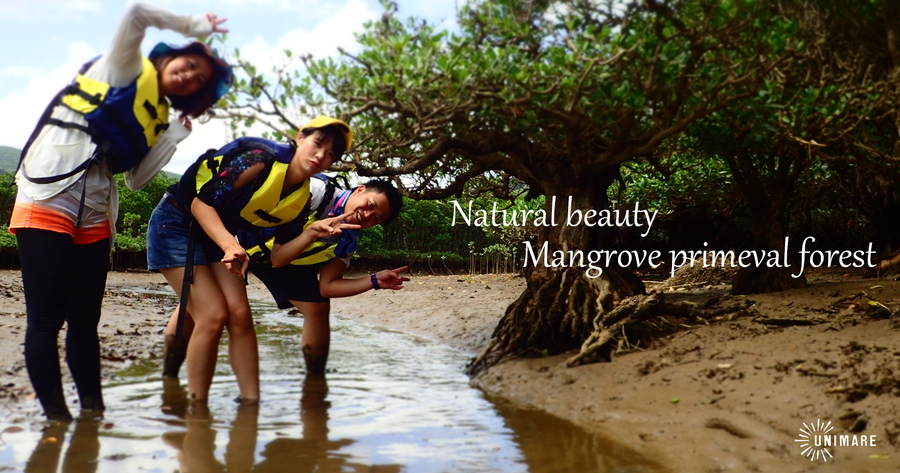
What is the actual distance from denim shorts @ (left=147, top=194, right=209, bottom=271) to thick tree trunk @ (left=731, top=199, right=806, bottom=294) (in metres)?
5.50

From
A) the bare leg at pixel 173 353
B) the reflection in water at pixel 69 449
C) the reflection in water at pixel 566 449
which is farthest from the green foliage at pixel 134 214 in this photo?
the reflection in water at pixel 566 449

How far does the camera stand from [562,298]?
20.8 ft

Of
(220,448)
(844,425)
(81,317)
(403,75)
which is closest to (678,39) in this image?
(403,75)

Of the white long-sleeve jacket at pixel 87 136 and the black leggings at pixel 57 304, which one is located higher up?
the white long-sleeve jacket at pixel 87 136

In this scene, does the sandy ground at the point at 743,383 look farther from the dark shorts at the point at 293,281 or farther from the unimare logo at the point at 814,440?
the dark shorts at the point at 293,281

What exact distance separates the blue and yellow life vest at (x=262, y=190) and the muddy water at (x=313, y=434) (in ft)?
3.99

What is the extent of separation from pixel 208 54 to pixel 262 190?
0.89 metres

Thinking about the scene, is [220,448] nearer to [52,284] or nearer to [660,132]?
[52,284]

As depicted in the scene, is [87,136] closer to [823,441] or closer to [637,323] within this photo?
[823,441]

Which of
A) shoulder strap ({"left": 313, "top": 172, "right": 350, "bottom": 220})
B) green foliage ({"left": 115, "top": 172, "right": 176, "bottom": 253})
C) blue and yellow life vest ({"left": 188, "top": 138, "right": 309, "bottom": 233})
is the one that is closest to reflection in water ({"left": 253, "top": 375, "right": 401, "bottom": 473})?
blue and yellow life vest ({"left": 188, "top": 138, "right": 309, "bottom": 233})

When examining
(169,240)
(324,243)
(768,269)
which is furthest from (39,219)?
(768,269)

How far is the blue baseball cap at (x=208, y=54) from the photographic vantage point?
12.3 feet

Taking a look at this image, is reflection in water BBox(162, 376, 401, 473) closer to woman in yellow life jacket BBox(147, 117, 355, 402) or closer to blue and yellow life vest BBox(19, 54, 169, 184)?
woman in yellow life jacket BBox(147, 117, 355, 402)

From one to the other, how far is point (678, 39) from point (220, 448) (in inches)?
144
